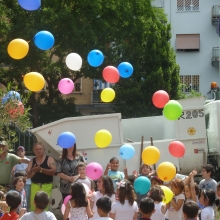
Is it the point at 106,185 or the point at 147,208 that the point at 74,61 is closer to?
the point at 106,185

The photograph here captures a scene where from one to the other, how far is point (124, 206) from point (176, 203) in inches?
44.1

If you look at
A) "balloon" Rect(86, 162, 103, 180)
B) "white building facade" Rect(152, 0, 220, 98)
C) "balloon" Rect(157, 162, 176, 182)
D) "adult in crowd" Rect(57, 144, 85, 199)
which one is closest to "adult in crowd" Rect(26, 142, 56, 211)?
"adult in crowd" Rect(57, 144, 85, 199)

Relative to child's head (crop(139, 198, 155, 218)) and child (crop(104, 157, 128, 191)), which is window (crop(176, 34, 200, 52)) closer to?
child (crop(104, 157, 128, 191))

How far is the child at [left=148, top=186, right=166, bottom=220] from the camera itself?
7816 millimetres

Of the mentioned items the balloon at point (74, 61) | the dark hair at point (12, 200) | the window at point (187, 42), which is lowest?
the dark hair at point (12, 200)

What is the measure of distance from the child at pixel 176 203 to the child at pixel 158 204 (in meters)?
0.51

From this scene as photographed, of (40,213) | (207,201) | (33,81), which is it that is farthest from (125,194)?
(33,81)

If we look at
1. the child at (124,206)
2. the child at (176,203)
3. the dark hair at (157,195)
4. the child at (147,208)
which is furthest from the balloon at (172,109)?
the child at (147,208)

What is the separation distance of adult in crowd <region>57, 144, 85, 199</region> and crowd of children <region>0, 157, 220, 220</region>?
29 cm

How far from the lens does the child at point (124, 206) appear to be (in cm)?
767

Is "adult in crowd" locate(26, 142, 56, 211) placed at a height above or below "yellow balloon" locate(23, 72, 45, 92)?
below

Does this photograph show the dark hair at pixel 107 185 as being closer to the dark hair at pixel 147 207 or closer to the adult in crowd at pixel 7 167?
the dark hair at pixel 147 207

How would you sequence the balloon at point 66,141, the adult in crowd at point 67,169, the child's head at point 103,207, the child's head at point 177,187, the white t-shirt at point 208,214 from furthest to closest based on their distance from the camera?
1. the balloon at point 66,141
2. the adult in crowd at point 67,169
3. the child's head at point 177,187
4. the white t-shirt at point 208,214
5. the child's head at point 103,207

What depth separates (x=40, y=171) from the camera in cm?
1003
